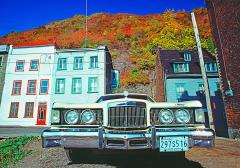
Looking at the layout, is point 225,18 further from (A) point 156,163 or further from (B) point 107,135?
(B) point 107,135

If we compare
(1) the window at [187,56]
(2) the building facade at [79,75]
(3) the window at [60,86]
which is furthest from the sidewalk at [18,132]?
(1) the window at [187,56]

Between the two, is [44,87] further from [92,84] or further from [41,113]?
[92,84]

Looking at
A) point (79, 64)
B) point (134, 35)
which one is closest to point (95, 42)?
point (134, 35)

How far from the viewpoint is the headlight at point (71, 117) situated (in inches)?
170

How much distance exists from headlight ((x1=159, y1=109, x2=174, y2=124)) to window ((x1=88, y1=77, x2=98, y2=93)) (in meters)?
23.2

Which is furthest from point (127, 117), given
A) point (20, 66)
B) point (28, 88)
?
point (20, 66)

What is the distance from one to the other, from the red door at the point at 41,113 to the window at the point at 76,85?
13.8 feet

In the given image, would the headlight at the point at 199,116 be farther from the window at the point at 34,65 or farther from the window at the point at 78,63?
the window at the point at 34,65

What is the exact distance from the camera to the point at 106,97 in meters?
6.33

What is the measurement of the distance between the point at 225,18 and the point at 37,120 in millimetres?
22974

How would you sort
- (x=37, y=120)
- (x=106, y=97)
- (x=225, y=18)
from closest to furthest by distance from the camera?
1. (x=106, y=97)
2. (x=225, y=18)
3. (x=37, y=120)

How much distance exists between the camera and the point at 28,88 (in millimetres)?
29078

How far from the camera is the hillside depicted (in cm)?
4019

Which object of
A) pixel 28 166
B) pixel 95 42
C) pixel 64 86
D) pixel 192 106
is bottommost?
pixel 28 166
